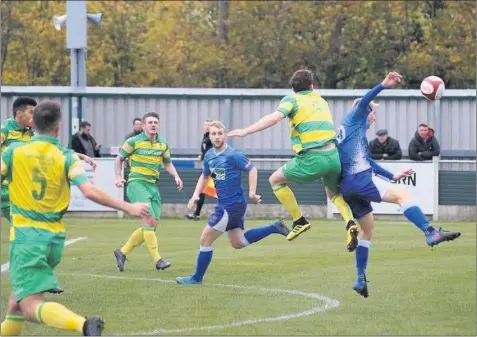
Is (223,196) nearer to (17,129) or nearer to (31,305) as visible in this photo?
(17,129)

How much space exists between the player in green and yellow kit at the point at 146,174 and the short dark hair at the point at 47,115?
7.44 metres

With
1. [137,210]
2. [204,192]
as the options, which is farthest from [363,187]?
[204,192]

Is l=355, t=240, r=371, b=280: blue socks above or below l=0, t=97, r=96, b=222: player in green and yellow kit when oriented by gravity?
below

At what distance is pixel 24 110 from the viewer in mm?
14281

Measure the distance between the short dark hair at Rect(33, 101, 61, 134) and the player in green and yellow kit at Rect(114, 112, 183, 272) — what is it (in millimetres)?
7437

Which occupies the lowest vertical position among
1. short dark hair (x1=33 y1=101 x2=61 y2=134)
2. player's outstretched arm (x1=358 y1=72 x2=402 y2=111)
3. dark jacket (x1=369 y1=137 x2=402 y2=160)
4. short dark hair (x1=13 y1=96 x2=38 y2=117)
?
dark jacket (x1=369 y1=137 x2=402 y2=160)

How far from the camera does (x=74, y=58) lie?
106 feet

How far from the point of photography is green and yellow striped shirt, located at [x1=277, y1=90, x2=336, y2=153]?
1407 cm

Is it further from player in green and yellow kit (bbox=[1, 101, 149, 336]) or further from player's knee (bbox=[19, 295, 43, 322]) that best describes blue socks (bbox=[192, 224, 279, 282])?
player's knee (bbox=[19, 295, 43, 322])

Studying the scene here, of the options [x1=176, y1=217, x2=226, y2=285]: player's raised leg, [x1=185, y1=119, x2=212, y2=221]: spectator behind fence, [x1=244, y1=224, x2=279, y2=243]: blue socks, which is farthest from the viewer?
[x1=185, y1=119, x2=212, y2=221]: spectator behind fence

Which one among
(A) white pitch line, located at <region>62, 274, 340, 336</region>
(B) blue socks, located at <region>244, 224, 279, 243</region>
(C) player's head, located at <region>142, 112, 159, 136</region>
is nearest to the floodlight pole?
(C) player's head, located at <region>142, 112, 159, 136</region>

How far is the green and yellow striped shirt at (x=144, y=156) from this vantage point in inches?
706

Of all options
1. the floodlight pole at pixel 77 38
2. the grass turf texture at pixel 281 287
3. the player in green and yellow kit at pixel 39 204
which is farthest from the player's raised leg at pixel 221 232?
the floodlight pole at pixel 77 38

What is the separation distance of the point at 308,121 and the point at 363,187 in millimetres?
887
